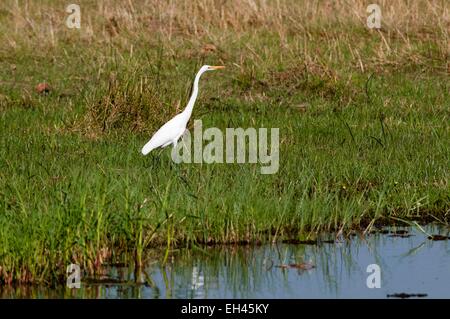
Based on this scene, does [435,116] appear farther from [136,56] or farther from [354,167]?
[136,56]

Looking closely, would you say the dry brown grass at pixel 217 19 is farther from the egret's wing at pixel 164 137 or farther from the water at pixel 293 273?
the water at pixel 293 273

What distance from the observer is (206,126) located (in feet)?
38.4

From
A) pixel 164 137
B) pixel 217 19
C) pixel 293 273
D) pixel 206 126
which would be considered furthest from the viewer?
pixel 217 19

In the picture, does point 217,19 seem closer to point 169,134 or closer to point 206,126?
point 206,126

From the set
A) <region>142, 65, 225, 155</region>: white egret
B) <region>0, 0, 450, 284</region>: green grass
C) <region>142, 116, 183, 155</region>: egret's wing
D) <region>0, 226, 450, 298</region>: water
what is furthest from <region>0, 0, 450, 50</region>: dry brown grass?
<region>0, 226, 450, 298</region>: water

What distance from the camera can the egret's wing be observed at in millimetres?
10094

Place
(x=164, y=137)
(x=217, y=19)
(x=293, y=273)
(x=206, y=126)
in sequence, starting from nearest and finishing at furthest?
(x=293, y=273)
(x=164, y=137)
(x=206, y=126)
(x=217, y=19)

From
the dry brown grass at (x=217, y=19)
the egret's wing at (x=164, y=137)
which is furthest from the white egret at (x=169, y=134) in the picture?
the dry brown grass at (x=217, y=19)

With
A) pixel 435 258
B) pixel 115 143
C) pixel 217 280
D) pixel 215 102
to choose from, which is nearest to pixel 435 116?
pixel 215 102

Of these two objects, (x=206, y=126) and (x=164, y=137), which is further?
(x=206, y=126)

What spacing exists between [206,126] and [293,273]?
4.20 meters

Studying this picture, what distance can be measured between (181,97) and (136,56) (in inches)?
93.5

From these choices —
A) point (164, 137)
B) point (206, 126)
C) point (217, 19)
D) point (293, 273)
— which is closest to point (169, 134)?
point (164, 137)

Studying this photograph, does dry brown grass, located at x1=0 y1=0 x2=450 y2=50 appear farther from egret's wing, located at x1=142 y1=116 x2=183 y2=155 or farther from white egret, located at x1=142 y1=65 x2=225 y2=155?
egret's wing, located at x1=142 y1=116 x2=183 y2=155
